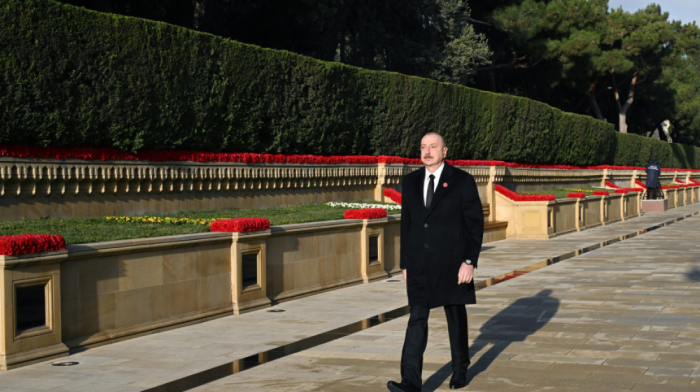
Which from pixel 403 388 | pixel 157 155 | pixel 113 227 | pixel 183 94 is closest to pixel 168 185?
pixel 157 155

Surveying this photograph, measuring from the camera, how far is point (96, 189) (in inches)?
488

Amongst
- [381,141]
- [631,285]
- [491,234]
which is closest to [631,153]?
[491,234]

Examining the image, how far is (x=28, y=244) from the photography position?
7.49 metres

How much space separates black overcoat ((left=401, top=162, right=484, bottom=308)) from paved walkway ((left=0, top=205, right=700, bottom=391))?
35.6 inches

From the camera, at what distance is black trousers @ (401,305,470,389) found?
19.7 feet

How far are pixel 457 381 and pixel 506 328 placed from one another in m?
3.04

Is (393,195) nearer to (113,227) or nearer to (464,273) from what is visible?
(113,227)

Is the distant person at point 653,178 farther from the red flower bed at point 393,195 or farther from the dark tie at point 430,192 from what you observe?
the dark tie at point 430,192

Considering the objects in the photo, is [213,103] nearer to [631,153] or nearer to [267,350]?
[267,350]

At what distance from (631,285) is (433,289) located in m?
8.15

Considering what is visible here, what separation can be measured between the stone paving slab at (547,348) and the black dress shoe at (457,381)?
0.11 metres

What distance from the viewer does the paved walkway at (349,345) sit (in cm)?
684

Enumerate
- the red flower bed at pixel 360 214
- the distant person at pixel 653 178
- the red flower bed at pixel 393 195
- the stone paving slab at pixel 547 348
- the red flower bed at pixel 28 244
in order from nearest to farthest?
the stone paving slab at pixel 547 348 < the red flower bed at pixel 28 244 < the red flower bed at pixel 360 214 < the red flower bed at pixel 393 195 < the distant person at pixel 653 178

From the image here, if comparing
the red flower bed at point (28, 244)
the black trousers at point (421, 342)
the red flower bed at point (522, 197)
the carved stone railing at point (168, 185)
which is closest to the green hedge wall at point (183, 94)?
the carved stone railing at point (168, 185)
